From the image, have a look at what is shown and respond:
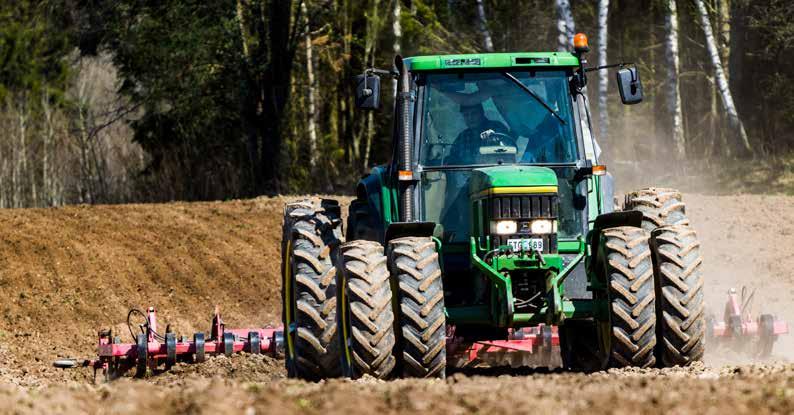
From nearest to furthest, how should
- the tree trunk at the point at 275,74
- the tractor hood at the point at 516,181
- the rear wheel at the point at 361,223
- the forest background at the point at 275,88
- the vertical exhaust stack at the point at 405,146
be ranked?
the tractor hood at the point at 516,181, the vertical exhaust stack at the point at 405,146, the rear wheel at the point at 361,223, the tree trunk at the point at 275,74, the forest background at the point at 275,88

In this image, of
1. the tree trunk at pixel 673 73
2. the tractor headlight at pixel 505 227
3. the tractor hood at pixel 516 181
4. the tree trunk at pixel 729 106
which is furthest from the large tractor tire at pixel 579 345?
the tree trunk at pixel 673 73

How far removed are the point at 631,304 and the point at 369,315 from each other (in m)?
1.75

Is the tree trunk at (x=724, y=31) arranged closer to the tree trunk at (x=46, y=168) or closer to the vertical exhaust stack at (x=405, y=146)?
the tree trunk at (x=46, y=168)

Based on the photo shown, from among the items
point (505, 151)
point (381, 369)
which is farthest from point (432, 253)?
point (505, 151)

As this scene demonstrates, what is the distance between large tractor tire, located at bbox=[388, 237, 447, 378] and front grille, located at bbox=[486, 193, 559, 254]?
0.73 meters

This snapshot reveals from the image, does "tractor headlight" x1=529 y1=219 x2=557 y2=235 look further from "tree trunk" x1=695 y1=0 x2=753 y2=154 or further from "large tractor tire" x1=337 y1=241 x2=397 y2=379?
"tree trunk" x1=695 y1=0 x2=753 y2=154

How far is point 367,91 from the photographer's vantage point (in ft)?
30.5

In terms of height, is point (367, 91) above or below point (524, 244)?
above

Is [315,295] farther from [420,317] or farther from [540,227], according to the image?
[540,227]

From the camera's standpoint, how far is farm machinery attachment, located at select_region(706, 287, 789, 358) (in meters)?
11.6

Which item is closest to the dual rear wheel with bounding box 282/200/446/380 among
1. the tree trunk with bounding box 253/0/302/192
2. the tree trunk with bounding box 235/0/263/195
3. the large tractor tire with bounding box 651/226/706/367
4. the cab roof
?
the large tractor tire with bounding box 651/226/706/367

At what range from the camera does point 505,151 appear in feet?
31.0

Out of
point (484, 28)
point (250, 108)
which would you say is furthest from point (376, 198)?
point (484, 28)

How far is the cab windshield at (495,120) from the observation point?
9.47m
